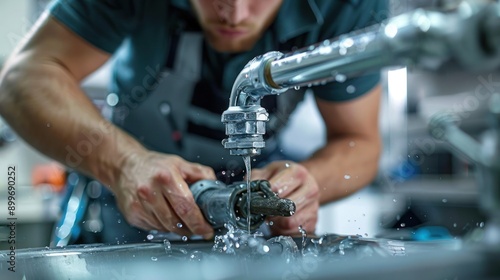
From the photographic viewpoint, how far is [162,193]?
1.49 ft

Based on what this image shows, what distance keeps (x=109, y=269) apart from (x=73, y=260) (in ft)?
0.10

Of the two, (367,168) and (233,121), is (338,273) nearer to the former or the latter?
(233,121)

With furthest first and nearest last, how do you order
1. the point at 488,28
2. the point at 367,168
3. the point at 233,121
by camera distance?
the point at 367,168 < the point at 233,121 < the point at 488,28

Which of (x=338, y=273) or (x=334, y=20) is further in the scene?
(x=334, y=20)

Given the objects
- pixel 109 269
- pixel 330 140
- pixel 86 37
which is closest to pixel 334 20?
pixel 330 140

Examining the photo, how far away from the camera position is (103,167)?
52 centimetres

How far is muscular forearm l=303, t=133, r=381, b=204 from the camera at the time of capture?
21.7 inches

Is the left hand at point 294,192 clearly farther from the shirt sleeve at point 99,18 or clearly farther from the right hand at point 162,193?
the shirt sleeve at point 99,18

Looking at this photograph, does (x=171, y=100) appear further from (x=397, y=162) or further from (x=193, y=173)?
(x=397, y=162)

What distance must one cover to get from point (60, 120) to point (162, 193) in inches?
5.2

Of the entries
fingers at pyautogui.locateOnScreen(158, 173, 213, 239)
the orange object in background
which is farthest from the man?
the orange object in background

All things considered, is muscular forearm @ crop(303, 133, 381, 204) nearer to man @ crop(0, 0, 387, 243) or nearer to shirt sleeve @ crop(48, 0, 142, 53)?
man @ crop(0, 0, 387, 243)

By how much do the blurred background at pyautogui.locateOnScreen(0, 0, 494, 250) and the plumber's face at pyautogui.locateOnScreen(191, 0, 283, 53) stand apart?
0.42 ft

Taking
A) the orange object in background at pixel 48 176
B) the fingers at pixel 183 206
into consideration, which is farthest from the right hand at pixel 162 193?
the orange object in background at pixel 48 176
